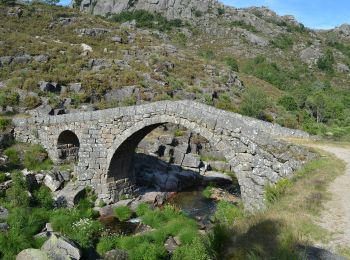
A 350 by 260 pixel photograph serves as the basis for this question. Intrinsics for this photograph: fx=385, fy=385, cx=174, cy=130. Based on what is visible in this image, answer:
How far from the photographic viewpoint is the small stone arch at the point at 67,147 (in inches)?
845

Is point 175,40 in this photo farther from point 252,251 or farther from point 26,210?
point 252,251

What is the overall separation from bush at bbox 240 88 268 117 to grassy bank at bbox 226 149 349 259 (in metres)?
25.4

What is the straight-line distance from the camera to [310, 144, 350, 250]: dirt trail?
6.33 metres

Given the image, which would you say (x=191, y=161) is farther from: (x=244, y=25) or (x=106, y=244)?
(x=244, y=25)

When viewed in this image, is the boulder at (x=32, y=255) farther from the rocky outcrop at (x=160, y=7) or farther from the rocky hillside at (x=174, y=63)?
the rocky outcrop at (x=160, y=7)

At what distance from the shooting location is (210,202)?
67.9 ft

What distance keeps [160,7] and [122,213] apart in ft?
249

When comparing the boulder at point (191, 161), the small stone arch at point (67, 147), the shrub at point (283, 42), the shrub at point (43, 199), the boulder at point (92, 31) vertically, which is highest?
the shrub at point (283, 42)

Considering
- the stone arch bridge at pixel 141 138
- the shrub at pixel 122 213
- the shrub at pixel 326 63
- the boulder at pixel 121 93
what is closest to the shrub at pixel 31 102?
the stone arch bridge at pixel 141 138

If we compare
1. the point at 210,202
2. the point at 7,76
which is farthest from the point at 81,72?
the point at 210,202

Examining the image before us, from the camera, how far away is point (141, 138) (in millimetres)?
18906

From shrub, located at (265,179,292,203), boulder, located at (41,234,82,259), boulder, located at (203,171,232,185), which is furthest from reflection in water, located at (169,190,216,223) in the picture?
shrub, located at (265,179,292,203)

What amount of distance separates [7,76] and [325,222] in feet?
114

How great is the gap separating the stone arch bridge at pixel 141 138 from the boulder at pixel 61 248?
18.9 feet
